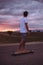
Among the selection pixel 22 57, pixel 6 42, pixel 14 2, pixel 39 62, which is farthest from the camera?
pixel 14 2

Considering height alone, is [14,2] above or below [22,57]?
above

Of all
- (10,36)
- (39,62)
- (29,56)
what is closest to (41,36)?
(10,36)

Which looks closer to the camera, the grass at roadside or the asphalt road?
the asphalt road

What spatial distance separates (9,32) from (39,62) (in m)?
5.59

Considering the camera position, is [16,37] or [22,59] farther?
[16,37]

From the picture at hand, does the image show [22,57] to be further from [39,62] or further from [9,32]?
[9,32]

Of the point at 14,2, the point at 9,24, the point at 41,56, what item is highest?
the point at 14,2

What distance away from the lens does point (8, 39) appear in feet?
42.3

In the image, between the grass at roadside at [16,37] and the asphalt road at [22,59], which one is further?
the grass at roadside at [16,37]

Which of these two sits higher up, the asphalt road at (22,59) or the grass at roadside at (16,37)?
the grass at roadside at (16,37)

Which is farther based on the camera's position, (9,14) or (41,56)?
(9,14)

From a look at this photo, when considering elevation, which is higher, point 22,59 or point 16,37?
point 16,37

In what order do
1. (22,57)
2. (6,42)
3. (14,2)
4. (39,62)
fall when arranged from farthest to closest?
(14,2)
(6,42)
(22,57)
(39,62)

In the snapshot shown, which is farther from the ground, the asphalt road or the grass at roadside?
the grass at roadside
